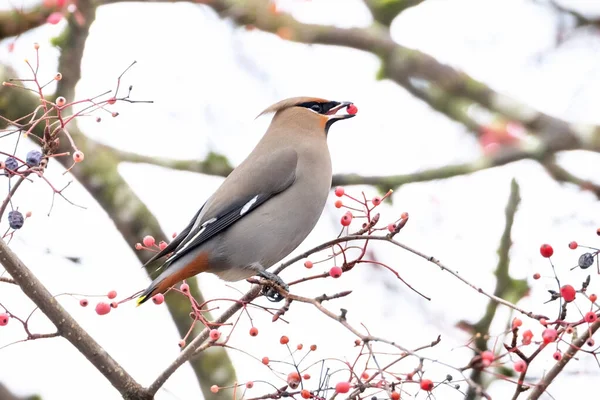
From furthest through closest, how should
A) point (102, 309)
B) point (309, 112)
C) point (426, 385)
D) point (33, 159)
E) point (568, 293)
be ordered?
point (309, 112)
point (102, 309)
point (33, 159)
point (568, 293)
point (426, 385)

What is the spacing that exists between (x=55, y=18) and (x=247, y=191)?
1670 mm

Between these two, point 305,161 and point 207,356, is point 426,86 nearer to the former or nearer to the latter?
point 305,161

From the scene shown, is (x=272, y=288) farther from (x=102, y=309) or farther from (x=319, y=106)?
(x=319, y=106)

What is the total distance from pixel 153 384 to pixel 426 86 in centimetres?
394

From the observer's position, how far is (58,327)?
9.17 feet

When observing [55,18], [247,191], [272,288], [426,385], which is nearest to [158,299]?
[272,288]

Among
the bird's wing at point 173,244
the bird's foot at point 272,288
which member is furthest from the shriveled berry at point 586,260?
the bird's wing at point 173,244

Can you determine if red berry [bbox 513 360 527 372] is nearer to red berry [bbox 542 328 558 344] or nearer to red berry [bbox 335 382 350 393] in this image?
red berry [bbox 542 328 558 344]

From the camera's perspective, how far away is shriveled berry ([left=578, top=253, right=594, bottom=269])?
9.22 ft

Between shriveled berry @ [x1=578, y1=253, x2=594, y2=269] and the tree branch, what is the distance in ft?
4.66

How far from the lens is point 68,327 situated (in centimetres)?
281

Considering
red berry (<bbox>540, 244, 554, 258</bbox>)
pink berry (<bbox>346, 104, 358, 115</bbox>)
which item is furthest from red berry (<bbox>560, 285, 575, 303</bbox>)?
pink berry (<bbox>346, 104, 358, 115</bbox>)

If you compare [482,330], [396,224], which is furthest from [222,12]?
[396,224]

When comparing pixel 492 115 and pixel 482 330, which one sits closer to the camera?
pixel 482 330
